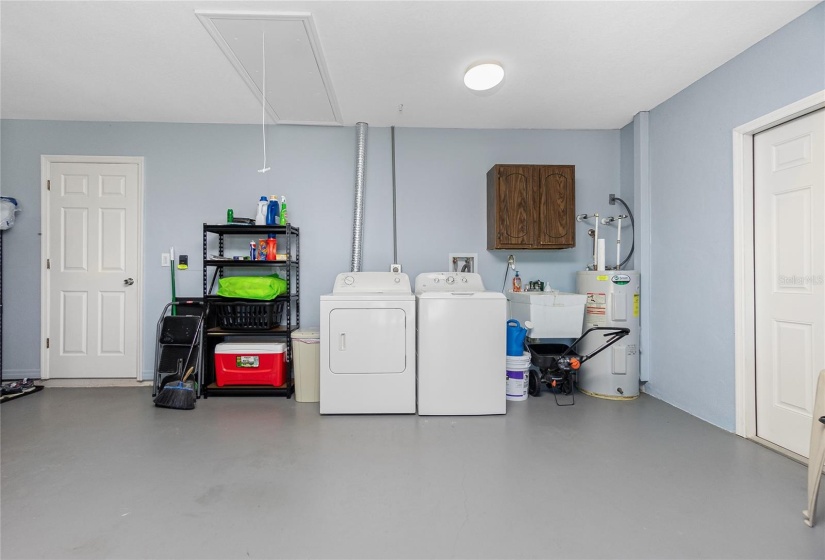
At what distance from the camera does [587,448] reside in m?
2.26

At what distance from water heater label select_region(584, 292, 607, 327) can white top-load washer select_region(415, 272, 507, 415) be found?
103 cm

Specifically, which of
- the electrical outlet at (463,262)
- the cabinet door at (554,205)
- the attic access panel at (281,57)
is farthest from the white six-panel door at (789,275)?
the attic access panel at (281,57)

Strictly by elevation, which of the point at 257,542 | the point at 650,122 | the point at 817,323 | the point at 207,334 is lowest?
the point at 257,542

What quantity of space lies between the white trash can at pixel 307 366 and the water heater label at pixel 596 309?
235cm

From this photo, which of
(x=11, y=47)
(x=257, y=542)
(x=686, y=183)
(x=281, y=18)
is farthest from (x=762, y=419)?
(x=11, y=47)

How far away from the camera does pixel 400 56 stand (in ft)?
8.23

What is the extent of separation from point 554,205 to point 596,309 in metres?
1.00

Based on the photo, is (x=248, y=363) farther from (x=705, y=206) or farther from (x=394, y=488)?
(x=705, y=206)

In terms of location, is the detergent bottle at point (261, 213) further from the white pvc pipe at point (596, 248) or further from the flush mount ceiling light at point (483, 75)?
the white pvc pipe at point (596, 248)

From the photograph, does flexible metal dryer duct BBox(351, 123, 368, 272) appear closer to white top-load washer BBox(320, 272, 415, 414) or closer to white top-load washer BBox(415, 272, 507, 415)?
white top-load washer BBox(320, 272, 415, 414)

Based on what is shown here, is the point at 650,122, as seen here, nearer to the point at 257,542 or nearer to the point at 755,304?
the point at 755,304

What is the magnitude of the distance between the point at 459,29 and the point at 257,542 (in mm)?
2767

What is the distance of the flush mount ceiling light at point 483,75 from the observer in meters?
2.55

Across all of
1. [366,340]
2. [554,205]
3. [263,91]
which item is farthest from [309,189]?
[554,205]
